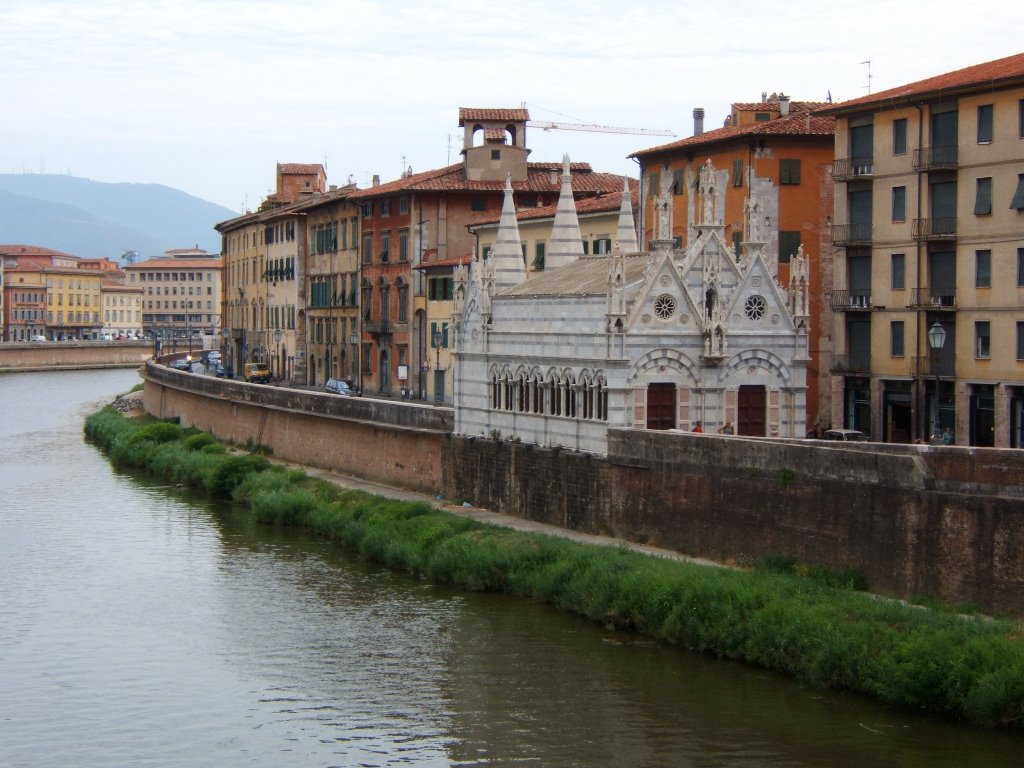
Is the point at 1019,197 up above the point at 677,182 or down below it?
below

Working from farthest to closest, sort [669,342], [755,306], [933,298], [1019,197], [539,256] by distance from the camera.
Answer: [539,256] < [933,298] < [1019,197] < [755,306] < [669,342]

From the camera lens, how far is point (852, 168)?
165 feet

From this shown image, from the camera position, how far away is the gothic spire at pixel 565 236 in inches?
2084

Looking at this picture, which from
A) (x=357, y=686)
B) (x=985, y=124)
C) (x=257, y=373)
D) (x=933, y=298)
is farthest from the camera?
(x=257, y=373)

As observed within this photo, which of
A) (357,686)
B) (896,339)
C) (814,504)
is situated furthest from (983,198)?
(357,686)

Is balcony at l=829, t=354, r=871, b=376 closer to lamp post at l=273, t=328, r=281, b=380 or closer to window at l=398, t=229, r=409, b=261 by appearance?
window at l=398, t=229, r=409, b=261

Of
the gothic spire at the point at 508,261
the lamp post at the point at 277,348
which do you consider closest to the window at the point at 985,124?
the gothic spire at the point at 508,261

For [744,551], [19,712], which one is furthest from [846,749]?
[19,712]

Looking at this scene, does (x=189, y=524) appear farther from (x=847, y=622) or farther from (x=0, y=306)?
(x=0, y=306)

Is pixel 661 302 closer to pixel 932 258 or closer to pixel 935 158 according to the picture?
pixel 932 258

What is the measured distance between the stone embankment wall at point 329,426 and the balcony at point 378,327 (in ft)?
29.5

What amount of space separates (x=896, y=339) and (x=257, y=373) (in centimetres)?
5642

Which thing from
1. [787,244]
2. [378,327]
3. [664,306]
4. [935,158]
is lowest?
[378,327]

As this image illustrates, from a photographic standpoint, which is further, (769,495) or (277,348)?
(277,348)
